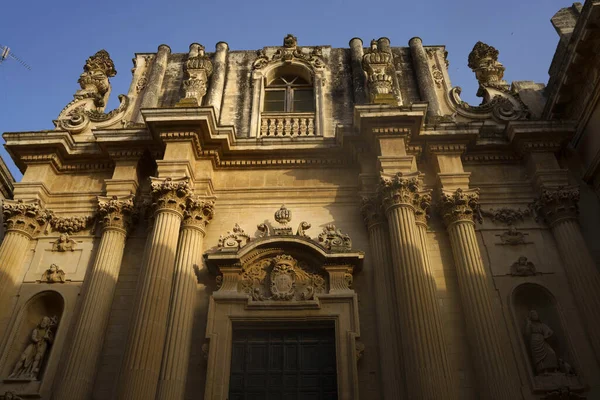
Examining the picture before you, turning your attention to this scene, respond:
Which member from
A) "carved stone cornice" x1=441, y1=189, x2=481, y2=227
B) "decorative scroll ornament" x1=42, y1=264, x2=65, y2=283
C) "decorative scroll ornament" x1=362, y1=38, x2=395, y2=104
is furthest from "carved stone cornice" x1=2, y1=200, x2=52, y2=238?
"carved stone cornice" x1=441, y1=189, x2=481, y2=227

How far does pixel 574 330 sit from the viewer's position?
→ 9.42 m

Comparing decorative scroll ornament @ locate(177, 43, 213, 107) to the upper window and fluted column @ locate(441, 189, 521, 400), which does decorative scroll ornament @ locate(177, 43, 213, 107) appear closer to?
the upper window

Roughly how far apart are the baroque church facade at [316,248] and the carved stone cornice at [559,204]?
0.09ft

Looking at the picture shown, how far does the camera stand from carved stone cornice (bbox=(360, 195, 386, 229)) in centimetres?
1066

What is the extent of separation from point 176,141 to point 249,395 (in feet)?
17.9

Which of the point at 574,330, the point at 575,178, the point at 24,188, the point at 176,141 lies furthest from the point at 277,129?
the point at 574,330

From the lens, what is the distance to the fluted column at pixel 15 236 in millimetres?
10164

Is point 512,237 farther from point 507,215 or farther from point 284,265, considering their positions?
point 284,265

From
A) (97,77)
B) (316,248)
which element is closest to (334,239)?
(316,248)

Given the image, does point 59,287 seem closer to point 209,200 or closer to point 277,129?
point 209,200

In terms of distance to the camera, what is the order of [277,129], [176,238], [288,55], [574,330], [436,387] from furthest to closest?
[288,55], [277,129], [176,238], [574,330], [436,387]

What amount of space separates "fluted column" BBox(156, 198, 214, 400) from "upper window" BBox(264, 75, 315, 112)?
13.5 ft

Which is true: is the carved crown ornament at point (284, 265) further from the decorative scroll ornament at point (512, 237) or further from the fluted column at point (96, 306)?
the decorative scroll ornament at point (512, 237)

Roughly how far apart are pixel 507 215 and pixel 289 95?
254 inches
